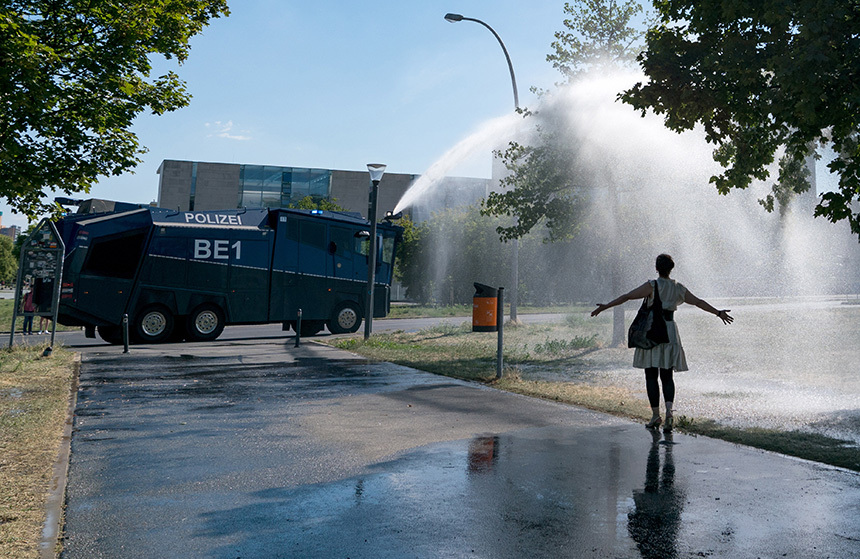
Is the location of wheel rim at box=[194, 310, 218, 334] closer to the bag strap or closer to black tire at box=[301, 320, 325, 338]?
black tire at box=[301, 320, 325, 338]

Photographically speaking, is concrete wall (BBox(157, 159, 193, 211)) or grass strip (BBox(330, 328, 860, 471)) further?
concrete wall (BBox(157, 159, 193, 211))

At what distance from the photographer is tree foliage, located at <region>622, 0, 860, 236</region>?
7.28 meters

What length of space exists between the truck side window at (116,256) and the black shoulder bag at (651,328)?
14.0 metres

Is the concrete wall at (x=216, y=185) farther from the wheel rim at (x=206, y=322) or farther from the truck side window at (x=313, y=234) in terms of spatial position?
the wheel rim at (x=206, y=322)

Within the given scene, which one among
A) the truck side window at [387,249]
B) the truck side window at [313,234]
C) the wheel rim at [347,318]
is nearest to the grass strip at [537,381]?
the wheel rim at [347,318]

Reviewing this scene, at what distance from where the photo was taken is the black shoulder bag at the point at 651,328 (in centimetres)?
714

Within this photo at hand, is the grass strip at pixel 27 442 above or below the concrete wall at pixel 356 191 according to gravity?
below

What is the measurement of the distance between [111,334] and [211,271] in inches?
116

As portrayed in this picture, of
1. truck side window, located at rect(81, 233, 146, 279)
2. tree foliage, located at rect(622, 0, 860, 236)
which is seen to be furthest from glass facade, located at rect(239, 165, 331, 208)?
tree foliage, located at rect(622, 0, 860, 236)

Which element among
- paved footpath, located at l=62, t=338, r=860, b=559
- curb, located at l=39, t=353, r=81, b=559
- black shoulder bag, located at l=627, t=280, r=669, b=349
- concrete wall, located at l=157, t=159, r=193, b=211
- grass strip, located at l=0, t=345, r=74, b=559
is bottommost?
curb, located at l=39, t=353, r=81, b=559

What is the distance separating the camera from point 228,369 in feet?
40.1

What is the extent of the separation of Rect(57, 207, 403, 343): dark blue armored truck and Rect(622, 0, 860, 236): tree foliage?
12.4m

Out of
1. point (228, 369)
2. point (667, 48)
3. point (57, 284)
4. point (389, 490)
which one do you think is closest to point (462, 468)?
point (389, 490)

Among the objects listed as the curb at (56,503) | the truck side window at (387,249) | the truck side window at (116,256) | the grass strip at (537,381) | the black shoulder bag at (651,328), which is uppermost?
the truck side window at (387,249)
